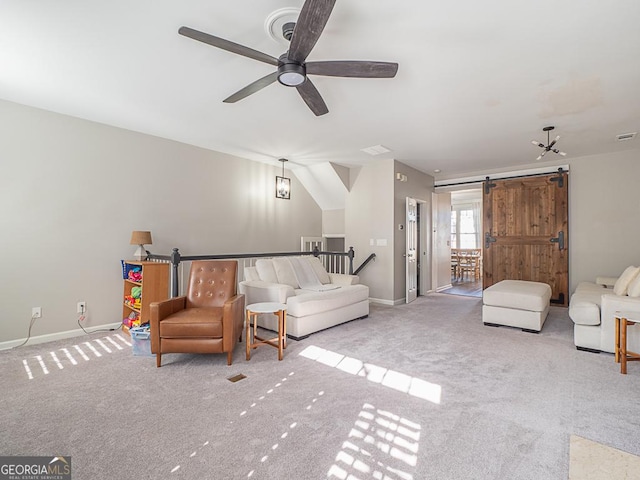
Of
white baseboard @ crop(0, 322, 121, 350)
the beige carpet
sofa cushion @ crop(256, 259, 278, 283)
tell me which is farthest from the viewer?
sofa cushion @ crop(256, 259, 278, 283)

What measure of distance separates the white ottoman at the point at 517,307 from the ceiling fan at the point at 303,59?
337 centimetres

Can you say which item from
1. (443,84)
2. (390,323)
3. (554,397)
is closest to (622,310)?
(554,397)

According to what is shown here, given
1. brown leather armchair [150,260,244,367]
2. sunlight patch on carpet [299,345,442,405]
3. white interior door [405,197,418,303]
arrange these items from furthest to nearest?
white interior door [405,197,418,303] < brown leather armchair [150,260,244,367] < sunlight patch on carpet [299,345,442,405]

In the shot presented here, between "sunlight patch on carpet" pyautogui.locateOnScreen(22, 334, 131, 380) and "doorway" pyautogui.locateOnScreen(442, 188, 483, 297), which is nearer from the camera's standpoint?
"sunlight patch on carpet" pyautogui.locateOnScreen(22, 334, 131, 380)

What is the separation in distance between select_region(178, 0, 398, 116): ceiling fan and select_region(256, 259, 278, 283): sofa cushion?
237 cm

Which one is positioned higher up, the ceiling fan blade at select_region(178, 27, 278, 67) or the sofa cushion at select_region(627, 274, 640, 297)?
the ceiling fan blade at select_region(178, 27, 278, 67)

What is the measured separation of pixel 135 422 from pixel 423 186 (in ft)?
20.8

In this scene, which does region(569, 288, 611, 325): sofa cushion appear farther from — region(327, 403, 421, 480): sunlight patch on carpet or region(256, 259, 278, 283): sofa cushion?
region(256, 259, 278, 283): sofa cushion

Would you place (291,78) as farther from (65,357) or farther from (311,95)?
(65,357)

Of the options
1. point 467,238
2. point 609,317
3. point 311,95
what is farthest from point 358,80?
point 467,238

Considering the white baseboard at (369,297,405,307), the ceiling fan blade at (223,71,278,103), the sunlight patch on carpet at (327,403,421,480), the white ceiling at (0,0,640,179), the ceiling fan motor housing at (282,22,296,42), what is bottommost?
the sunlight patch on carpet at (327,403,421,480)

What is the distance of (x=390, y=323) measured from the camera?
14.6 feet

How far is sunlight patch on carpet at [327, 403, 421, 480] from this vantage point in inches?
62.0

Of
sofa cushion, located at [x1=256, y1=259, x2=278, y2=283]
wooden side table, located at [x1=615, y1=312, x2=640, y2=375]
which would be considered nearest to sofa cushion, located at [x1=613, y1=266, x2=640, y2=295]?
wooden side table, located at [x1=615, y1=312, x2=640, y2=375]
